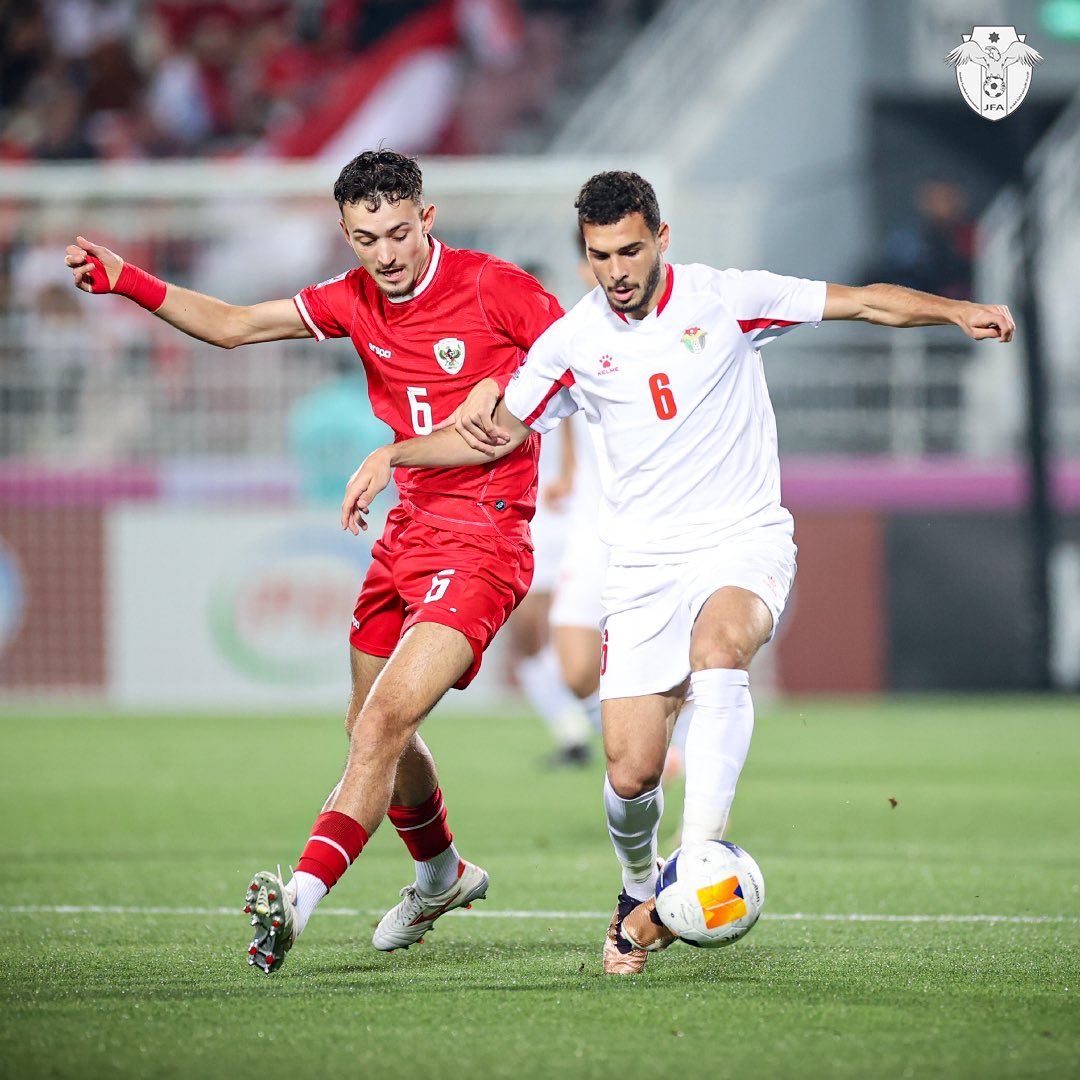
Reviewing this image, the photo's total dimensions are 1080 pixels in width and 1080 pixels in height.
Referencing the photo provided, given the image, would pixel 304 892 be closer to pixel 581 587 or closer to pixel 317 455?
pixel 581 587

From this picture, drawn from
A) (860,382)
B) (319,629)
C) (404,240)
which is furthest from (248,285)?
(404,240)

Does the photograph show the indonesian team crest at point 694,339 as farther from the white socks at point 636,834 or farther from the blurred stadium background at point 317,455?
the blurred stadium background at point 317,455

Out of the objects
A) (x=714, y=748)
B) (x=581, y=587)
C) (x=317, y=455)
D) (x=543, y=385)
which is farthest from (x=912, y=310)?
(x=317, y=455)

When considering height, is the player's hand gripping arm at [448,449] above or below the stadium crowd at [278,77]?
below

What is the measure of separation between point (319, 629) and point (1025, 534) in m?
5.52

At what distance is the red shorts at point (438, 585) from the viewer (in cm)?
541

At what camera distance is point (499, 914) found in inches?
249

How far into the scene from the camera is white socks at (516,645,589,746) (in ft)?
36.8

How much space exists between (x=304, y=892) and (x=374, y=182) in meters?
1.99

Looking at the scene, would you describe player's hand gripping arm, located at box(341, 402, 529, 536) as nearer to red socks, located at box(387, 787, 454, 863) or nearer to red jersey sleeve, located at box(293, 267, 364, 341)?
red jersey sleeve, located at box(293, 267, 364, 341)

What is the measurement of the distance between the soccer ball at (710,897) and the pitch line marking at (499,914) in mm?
1370

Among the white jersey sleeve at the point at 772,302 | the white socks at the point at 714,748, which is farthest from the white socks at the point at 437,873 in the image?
the white jersey sleeve at the point at 772,302

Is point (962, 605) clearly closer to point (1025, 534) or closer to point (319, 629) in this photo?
point (1025, 534)

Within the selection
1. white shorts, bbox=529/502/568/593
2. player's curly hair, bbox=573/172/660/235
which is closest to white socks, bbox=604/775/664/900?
player's curly hair, bbox=573/172/660/235
